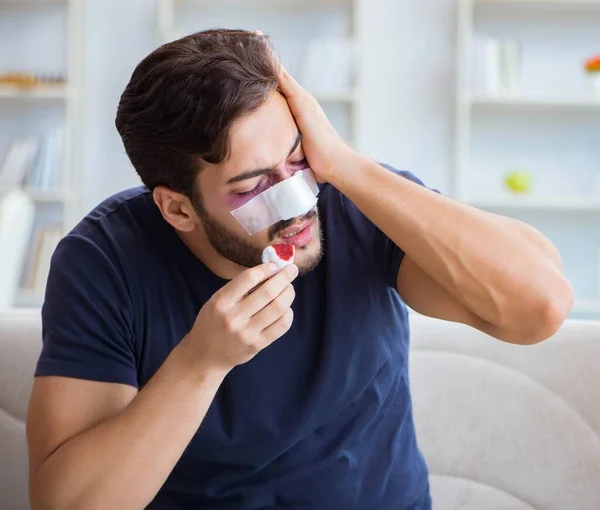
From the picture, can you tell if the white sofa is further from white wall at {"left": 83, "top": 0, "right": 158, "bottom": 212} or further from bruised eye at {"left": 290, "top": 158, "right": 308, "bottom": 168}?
white wall at {"left": 83, "top": 0, "right": 158, "bottom": 212}

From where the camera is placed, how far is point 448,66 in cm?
441

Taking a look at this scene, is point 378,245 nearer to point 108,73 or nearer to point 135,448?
point 135,448

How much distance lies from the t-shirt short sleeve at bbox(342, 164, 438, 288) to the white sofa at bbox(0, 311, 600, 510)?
246mm

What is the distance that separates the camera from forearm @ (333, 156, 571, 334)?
1356 mm

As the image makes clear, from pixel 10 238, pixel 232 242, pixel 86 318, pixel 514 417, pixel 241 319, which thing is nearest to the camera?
pixel 241 319

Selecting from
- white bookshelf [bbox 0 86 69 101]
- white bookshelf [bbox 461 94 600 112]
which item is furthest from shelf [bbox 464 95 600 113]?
white bookshelf [bbox 0 86 69 101]

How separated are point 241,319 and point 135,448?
25 centimetres

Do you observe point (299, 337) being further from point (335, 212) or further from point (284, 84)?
point (284, 84)

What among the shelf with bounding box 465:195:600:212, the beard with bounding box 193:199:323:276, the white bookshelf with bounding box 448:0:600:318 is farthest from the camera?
the white bookshelf with bounding box 448:0:600:318

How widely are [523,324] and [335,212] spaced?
38 cm

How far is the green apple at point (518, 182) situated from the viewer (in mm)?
4215

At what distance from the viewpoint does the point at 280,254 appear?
1.36m

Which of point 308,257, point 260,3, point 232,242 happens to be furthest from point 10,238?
point 260,3

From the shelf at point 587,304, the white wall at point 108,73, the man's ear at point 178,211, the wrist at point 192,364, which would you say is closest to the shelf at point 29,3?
the white wall at point 108,73
